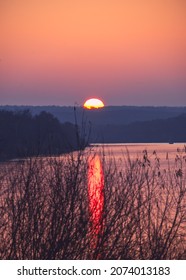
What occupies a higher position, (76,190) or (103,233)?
(76,190)

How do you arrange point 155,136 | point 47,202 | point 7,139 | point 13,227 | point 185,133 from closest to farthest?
point 13,227 < point 47,202 < point 7,139 < point 185,133 < point 155,136

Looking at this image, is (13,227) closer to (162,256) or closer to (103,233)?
(103,233)

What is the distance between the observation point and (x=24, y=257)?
614cm

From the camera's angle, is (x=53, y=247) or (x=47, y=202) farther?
(x=47, y=202)
